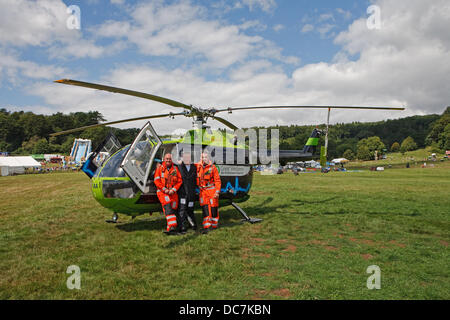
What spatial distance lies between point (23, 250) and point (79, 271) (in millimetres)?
2243

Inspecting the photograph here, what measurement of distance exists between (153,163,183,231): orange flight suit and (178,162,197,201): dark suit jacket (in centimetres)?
20

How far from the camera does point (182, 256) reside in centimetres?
566

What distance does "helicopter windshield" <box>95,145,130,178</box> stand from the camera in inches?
265

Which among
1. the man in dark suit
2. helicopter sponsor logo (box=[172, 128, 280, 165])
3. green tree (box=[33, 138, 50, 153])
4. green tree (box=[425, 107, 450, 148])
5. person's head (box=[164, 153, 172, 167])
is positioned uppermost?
green tree (box=[425, 107, 450, 148])

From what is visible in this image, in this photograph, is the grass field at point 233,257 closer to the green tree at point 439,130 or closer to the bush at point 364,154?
the green tree at point 439,130

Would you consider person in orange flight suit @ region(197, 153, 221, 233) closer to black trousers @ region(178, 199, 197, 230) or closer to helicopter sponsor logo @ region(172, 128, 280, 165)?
black trousers @ region(178, 199, 197, 230)

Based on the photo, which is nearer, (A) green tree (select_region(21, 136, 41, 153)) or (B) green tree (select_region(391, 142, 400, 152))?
(A) green tree (select_region(21, 136, 41, 153))

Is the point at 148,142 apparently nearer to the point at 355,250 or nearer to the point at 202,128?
the point at 202,128

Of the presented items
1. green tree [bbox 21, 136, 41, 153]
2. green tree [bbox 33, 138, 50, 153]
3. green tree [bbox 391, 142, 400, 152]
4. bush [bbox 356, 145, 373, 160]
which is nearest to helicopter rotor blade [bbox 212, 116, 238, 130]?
green tree [bbox 33, 138, 50, 153]

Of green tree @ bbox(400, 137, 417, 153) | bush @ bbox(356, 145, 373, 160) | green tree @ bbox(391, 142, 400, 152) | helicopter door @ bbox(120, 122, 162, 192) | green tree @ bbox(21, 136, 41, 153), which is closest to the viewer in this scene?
helicopter door @ bbox(120, 122, 162, 192)

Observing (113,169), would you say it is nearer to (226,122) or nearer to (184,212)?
(184,212)

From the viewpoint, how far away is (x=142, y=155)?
6.97 metres

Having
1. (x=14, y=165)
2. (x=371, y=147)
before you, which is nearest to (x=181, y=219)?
(x=14, y=165)

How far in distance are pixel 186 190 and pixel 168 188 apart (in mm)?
550
